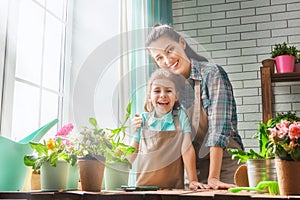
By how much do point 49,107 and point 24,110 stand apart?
224 millimetres

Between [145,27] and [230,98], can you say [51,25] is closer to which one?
[145,27]

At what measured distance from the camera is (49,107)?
6.82ft

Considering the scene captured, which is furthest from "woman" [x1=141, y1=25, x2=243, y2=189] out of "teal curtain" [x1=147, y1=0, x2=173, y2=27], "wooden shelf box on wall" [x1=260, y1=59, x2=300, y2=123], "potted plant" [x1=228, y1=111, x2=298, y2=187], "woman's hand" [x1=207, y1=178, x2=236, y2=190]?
"wooden shelf box on wall" [x1=260, y1=59, x2=300, y2=123]

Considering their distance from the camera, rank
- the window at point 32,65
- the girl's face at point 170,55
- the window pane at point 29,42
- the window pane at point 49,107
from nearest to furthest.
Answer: the window at point 32,65, the girl's face at point 170,55, the window pane at point 29,42, the window pane at point 49,107

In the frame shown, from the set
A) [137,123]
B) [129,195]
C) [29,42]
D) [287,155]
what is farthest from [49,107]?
[287,155]

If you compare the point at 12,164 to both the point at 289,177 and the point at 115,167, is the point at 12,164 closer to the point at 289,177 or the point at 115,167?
the point at 115,167

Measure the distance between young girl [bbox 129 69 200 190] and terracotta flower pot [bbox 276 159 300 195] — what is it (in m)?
0.42

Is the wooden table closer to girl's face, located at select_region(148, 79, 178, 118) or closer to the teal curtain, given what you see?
girl's face, located at select_region(148, 79, 178, 118)

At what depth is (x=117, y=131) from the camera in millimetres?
1286

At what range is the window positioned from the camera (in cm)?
162

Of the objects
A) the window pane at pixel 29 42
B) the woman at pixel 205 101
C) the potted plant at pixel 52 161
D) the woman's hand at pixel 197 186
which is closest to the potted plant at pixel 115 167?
the potted plant at pixel 52 161

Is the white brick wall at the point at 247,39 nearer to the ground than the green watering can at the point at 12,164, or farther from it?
farther from it

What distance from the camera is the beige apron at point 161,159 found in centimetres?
142

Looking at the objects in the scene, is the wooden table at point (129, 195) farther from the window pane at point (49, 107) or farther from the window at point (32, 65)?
the window pane at point (49, 107)
